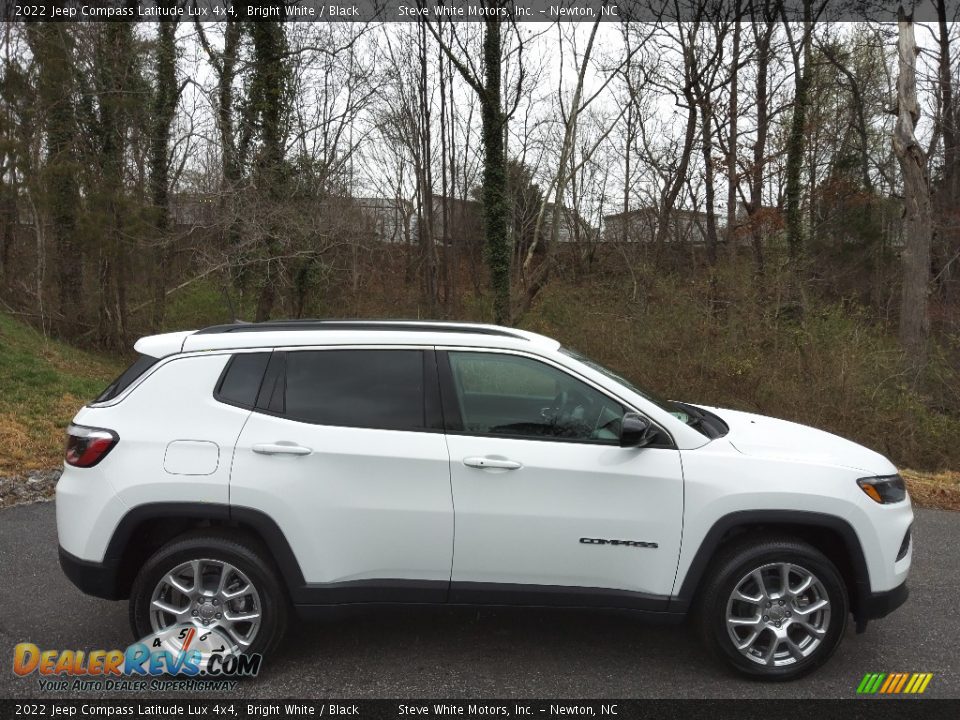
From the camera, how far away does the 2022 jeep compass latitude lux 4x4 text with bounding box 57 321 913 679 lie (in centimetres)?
340

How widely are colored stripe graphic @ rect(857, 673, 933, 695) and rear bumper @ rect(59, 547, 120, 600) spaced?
12.1 feet

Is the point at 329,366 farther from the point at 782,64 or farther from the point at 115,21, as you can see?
the point at 782,64

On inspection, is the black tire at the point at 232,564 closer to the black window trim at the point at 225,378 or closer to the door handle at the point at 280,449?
the door handle at the point at 280,449

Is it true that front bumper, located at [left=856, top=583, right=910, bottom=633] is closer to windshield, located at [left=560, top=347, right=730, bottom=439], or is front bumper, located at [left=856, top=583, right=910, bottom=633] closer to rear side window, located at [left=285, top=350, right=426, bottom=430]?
windshield, located at [left=560, top=347, right=730, bottom=439]

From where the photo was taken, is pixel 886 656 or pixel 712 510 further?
pixel 886 656

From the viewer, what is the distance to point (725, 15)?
20469mm

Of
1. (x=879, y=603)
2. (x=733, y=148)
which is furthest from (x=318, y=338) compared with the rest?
(x=733, y=148)

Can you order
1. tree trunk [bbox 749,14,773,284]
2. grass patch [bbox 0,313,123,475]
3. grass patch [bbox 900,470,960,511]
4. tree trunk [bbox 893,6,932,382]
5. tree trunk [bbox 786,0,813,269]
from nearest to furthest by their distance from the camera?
grass patch [bbox 900,470,960,511], grass patch [bbox 0,313,123,475], tree trunk [bbox 893,6,932,382], tree trunk [bbox 786,0,813,269], tree trunk [bbox 749,14,773,284]

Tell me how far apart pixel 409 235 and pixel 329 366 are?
1022 inches

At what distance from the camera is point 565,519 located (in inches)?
134

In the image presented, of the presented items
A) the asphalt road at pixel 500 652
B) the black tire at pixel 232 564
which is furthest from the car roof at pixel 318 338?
the asphalt road at pixel 500 652

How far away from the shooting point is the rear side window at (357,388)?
3.54 m

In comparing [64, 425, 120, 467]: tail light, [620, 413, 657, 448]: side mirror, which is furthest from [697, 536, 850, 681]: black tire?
[64, 425, 120, 467]: tail light

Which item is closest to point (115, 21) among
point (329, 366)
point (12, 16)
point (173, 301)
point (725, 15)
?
point (12, 16)
